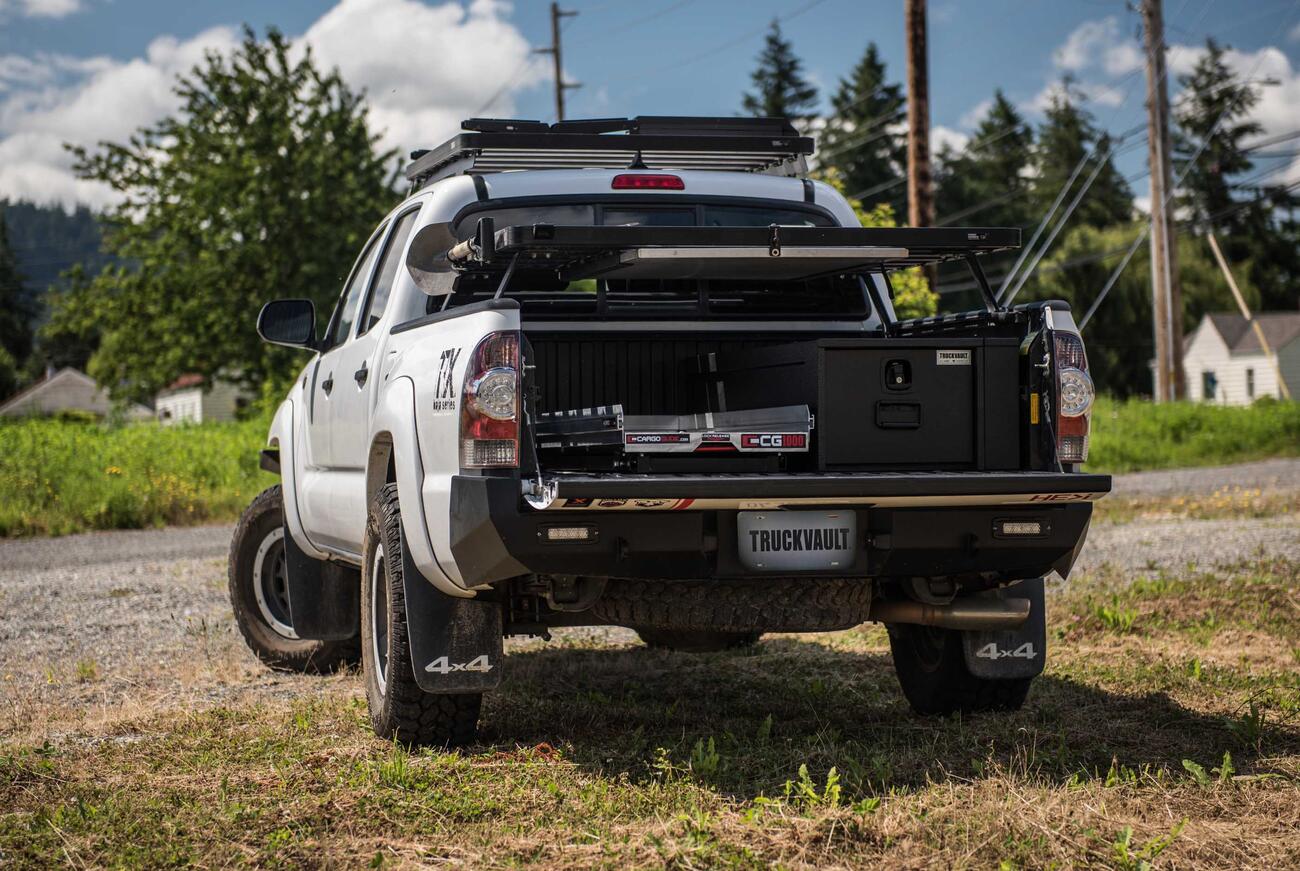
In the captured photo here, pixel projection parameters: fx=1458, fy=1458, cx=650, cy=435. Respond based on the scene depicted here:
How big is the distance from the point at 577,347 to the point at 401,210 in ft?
4.31

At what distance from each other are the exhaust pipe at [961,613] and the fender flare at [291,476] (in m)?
2.87

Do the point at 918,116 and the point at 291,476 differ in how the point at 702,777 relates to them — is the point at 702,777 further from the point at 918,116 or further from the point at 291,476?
the point at 918,116

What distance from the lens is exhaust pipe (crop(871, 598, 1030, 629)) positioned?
206 inches

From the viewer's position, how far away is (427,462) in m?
4.81

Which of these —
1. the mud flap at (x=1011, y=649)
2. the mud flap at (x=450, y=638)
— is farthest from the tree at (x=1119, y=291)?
the mud flap at (x=450, y=638)

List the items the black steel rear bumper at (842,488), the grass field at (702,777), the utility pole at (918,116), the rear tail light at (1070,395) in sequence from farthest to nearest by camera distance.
Answer: the utility pole at (918,116) < the rear tail light at (1070,395) < the black steel rear bumper at (842,488) < the grass field at (702,777)

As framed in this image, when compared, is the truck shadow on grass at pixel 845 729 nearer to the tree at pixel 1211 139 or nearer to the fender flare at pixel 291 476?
the fender flare at pixel 291 476

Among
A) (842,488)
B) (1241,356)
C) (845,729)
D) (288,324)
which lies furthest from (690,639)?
(1241,356)

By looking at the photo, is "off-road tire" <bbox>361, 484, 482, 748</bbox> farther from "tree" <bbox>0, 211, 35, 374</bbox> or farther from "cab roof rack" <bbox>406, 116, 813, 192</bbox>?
"tree" <bbox>0, 211, 35, 374</bbox>

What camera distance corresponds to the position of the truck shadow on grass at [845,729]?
4.75 meters

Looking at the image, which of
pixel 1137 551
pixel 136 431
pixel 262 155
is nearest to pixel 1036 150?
pixel 262 155

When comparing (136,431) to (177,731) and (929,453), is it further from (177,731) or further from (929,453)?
(929,453)

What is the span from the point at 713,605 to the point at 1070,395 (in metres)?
1.39

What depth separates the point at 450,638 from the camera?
490cm
